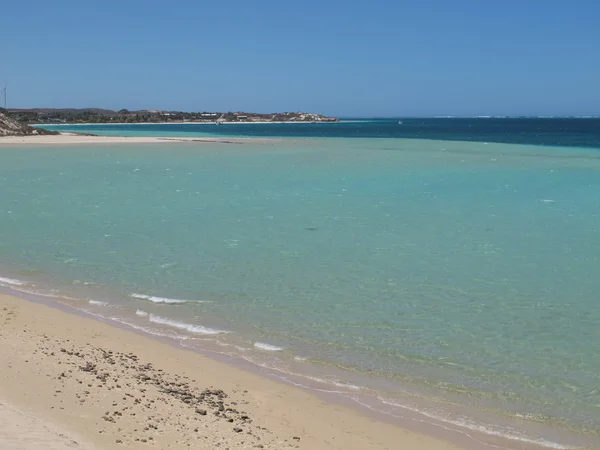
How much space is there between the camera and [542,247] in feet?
52.6

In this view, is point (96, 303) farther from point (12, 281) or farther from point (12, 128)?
point (12, 128)

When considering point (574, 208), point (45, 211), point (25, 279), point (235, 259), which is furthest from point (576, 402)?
point (45, 211)

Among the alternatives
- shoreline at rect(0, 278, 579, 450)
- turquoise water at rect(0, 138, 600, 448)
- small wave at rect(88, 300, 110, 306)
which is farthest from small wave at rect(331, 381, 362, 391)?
small wave at rect(88, 300, 110, 306)

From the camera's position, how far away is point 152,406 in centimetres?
655

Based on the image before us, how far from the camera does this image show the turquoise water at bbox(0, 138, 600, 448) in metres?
8.03

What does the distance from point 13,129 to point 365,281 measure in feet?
245

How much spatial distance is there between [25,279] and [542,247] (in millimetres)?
12118

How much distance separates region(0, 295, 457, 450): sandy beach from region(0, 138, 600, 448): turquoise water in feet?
2.30

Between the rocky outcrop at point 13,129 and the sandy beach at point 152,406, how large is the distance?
7393cm

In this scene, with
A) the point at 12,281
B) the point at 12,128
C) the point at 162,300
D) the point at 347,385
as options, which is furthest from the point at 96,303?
the point at 12,128

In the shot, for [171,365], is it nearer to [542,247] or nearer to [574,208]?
[542,247]

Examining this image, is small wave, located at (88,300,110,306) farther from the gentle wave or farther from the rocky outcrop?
the rocky outcrop

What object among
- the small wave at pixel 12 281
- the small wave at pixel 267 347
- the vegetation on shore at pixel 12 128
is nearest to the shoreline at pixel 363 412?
the small wave at pixel 267 347

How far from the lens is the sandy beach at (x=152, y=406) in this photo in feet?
19.2
